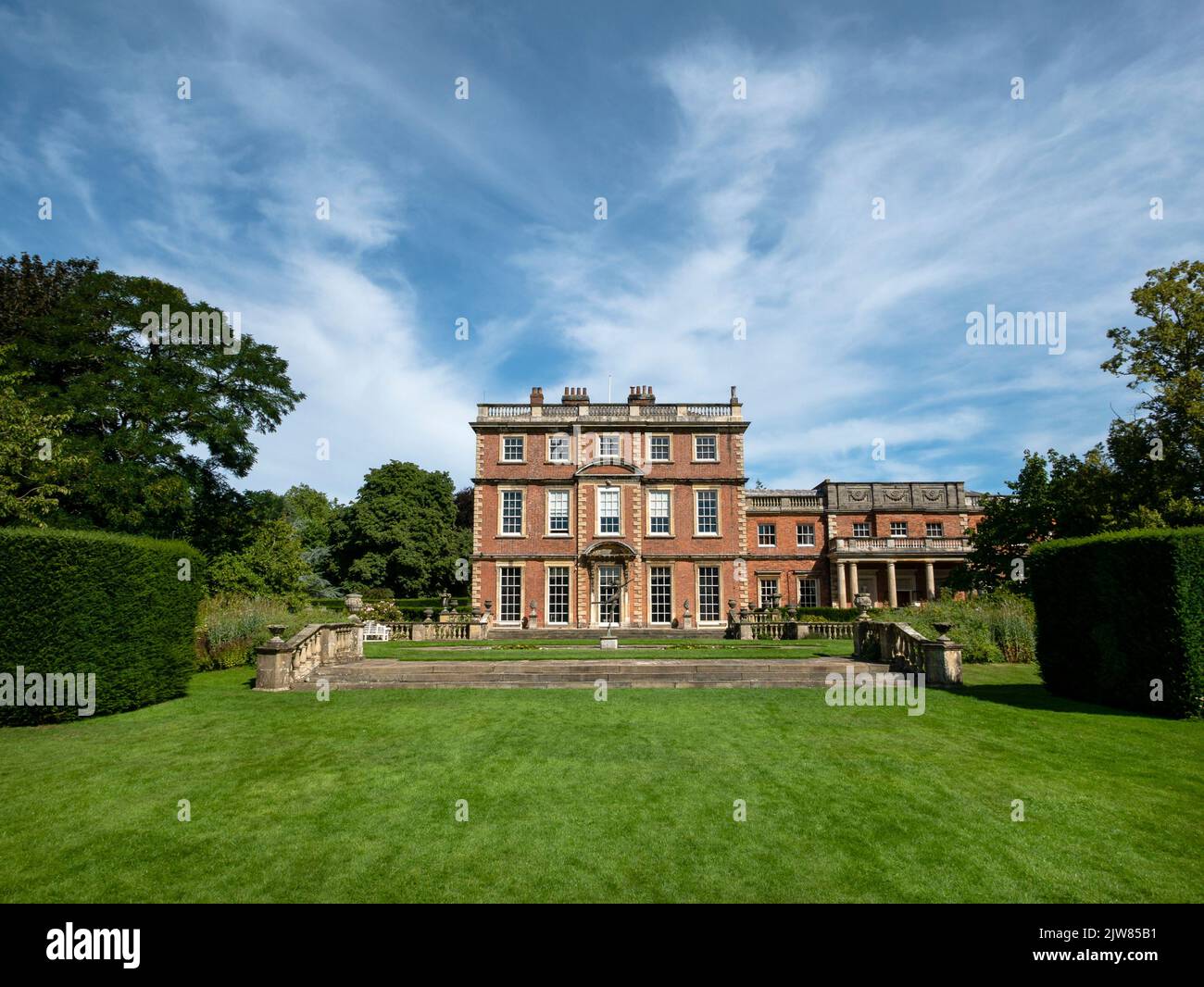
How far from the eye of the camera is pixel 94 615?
36.7 feet

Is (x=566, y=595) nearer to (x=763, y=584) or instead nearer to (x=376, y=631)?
(x=376, y=631)

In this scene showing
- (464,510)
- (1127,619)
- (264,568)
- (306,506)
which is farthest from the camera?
(306,506)

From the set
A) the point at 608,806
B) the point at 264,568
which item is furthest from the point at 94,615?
the point at 264,568

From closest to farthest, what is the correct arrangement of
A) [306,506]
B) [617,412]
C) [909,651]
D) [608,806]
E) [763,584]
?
[608,806] → [909,651] → [617,412] → [763,584] → [306,506]

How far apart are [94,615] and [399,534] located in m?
34.2

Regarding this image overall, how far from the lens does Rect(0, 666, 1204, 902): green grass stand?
4.87 meters

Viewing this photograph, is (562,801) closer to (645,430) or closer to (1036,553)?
(1036,553)

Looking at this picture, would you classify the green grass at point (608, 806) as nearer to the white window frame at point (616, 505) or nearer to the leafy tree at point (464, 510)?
the white window frame at point (616, 505)

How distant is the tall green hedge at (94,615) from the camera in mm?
10539

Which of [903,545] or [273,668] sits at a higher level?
[903,545]

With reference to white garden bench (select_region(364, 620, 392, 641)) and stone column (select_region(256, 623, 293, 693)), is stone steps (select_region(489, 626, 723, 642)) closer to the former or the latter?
white garden bench (select_region(364, 620, 392, 641))

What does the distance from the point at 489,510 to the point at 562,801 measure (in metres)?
28.3

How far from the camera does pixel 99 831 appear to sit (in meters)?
5.82

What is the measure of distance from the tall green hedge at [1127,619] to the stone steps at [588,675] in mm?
3977
